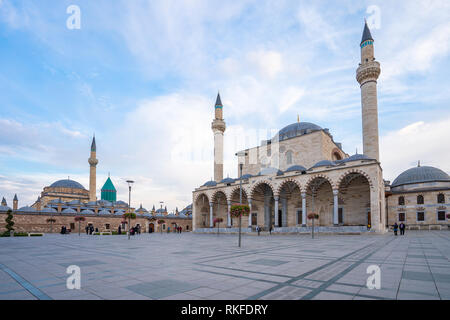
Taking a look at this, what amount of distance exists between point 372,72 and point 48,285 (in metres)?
39.6

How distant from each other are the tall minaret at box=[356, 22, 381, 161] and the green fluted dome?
219 ft

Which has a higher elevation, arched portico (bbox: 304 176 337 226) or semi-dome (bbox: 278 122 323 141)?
semi-dome (bbox: 278 122 323 141)

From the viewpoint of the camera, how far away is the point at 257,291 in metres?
5.40

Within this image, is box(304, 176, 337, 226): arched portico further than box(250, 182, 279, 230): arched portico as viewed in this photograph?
No

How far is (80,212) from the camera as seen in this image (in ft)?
154

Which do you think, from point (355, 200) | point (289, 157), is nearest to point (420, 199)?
point (355, 200)

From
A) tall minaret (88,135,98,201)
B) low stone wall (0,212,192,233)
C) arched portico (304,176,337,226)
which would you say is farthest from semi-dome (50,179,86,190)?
arched portico (304,176,337,226)

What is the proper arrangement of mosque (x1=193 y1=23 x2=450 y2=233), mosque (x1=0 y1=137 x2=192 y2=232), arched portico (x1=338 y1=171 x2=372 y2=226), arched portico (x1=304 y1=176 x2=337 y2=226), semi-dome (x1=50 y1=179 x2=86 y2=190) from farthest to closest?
semi-dome (x1=50 y1=179 x2=86 y2=190), mosque (x1=0 y1=137 x2=192 y2=232), arched portico (x1=304 y1=176 x2=337 y2=226), arched portico (x1=338 y1=171 x2=372 y2=226), mosque (x1=193 y1=23 x2=450 y2=233)

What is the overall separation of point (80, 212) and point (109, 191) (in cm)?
3012

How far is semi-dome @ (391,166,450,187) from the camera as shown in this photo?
44031 mm

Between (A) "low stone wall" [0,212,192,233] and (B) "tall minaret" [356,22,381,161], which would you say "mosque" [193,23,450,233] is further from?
(A) "low stone wall" [0,212,192,233]

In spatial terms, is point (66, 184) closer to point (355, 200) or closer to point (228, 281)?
point (355, 200)

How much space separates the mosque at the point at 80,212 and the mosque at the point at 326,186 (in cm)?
1321
